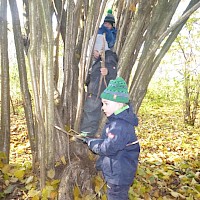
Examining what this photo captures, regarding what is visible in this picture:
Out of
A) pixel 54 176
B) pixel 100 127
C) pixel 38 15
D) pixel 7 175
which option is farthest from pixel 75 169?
pixel 38 15

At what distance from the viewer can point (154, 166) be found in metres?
3.63

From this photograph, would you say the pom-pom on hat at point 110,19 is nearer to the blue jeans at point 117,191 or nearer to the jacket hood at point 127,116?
the jacket hood at point 127,116

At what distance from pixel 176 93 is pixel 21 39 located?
5.57 m

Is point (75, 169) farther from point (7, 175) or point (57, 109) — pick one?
point (7, 175)

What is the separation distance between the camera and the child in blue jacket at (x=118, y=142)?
6.02ft

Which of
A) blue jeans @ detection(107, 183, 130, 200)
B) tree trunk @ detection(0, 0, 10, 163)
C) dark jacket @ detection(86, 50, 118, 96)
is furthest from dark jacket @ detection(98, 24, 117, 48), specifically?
blue jeans @ detection(107, 183, 130, 200)

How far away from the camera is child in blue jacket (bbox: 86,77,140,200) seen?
183cm

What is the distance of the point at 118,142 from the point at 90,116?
58cm

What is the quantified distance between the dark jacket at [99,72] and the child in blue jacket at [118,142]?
0.39 metres

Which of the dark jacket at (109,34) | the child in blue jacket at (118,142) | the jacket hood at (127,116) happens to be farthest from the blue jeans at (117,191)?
the dark jacket at (109,34)

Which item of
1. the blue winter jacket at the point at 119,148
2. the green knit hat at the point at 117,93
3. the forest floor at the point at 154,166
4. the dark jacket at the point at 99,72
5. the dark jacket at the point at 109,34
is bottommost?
the forest floor at the point at 154,166

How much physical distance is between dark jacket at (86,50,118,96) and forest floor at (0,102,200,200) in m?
0.83

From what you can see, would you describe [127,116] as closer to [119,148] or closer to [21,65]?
[119,148]

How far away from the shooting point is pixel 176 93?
725 cm
